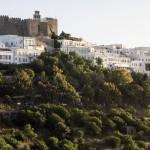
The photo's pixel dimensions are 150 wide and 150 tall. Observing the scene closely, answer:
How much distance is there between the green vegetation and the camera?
159 feet

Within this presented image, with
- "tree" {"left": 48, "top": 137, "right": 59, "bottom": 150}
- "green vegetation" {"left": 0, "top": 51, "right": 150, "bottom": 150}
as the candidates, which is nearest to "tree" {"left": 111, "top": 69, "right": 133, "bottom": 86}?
"green vegetation" {"left": 0, "top": 51, "right": 150, "bottom": 150}

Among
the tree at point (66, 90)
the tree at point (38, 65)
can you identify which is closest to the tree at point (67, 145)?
the tree at point (66, 90)

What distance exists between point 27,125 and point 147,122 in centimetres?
990

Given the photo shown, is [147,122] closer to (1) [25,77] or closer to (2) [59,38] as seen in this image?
(1) [25,77]

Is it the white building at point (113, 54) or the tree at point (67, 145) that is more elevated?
the white building at point (113, 54)

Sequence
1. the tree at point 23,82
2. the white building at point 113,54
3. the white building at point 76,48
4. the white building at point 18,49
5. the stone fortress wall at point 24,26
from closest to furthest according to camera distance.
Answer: the tree at point 23,82, the white building at point 18,49, the white building at point 76,48, the white building at point 113,54, the stone fortress wall at point 24,26

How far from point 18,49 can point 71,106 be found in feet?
33.0

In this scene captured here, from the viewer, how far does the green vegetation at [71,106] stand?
48312 millimetres

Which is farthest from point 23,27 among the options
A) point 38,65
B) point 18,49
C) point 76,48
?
point 38,65

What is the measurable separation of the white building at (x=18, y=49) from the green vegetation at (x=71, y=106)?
8.67 ft

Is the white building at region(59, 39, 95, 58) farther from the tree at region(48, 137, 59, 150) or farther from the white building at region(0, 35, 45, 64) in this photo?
the tree at region(48, 137, 59, 150)

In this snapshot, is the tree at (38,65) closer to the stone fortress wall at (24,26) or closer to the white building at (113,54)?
the white building at (113,54)

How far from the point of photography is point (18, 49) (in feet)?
205

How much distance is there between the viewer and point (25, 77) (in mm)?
53531
